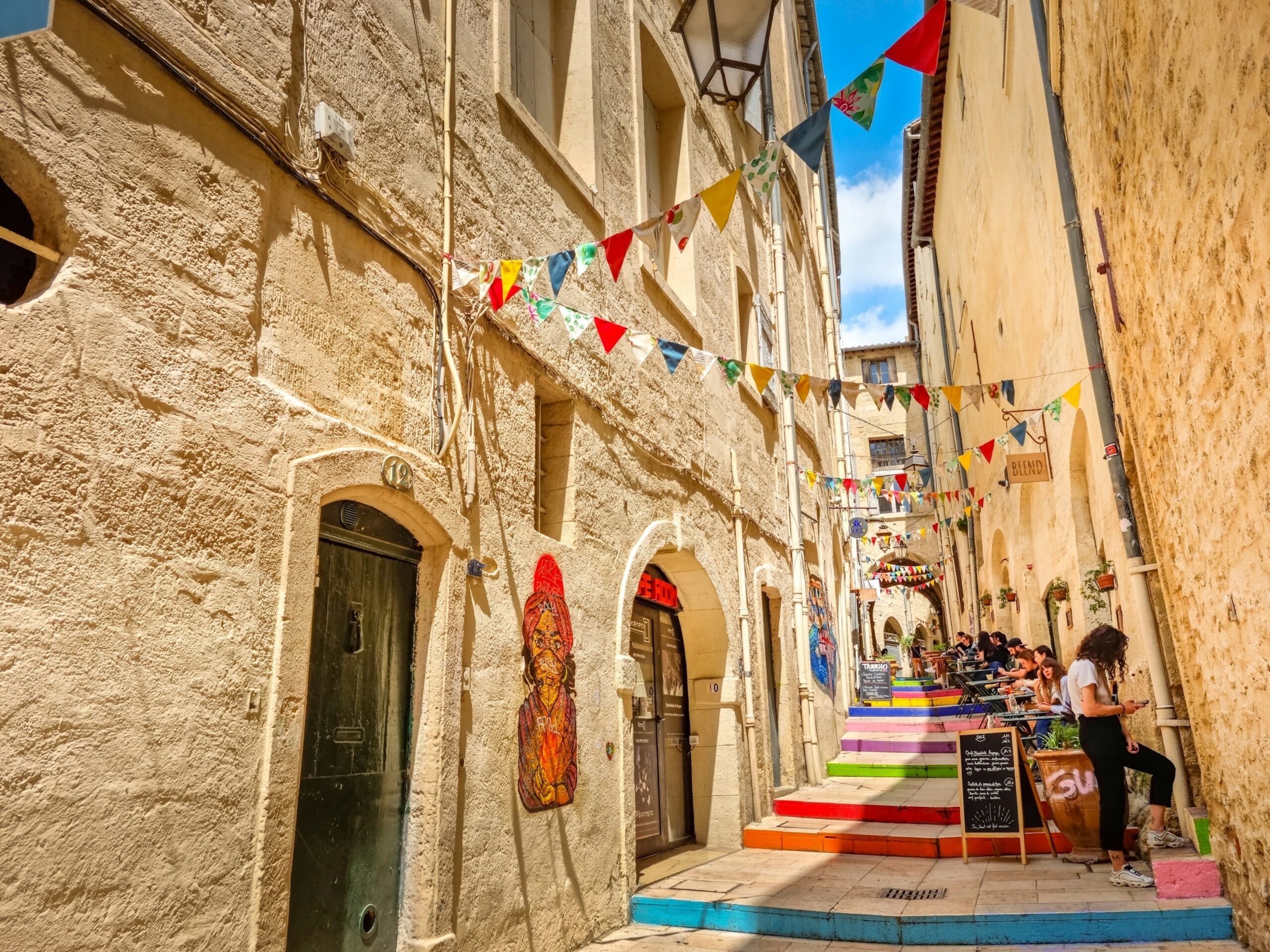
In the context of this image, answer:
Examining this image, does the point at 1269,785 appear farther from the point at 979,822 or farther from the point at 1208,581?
the point at 979,822

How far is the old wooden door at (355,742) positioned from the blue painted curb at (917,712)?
1094cm

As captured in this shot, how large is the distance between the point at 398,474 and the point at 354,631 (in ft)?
2.27

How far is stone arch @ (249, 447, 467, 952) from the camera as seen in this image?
304 cm

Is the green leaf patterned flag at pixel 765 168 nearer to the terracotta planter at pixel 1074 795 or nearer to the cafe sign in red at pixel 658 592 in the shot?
the cafe sign in red at pixel 658 592

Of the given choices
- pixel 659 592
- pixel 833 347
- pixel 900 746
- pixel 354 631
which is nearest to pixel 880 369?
pixel 833 347

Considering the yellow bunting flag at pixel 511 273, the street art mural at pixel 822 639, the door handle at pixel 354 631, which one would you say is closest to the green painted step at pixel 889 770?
the street art mural at pixel 822 639

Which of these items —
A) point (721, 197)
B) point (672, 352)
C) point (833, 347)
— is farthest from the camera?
point (833, 347)

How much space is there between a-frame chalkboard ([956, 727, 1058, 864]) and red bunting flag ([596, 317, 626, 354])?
153 inches

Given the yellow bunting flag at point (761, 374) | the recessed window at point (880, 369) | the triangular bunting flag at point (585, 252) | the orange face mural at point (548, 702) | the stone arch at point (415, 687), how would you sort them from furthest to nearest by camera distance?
1. the recessed window at point (880, 369)
2. the yellow bunting flag at point (761, 374)
3. the triangular bunting flag at point (585, 252)
4. the orange face mural at point (548, 702)
5. the stone arch at point (415, 687)

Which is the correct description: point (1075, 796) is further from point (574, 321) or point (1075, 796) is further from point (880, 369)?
point (880, 369)

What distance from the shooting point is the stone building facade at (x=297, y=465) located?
8.18 feet

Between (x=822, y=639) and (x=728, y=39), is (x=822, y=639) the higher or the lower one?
the lower one

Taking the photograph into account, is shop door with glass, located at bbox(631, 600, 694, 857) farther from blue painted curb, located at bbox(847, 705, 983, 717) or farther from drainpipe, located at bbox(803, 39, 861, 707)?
drainpipe, located at bbox(803, 39, 861, 707)

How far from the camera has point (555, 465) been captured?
566 centimetres
